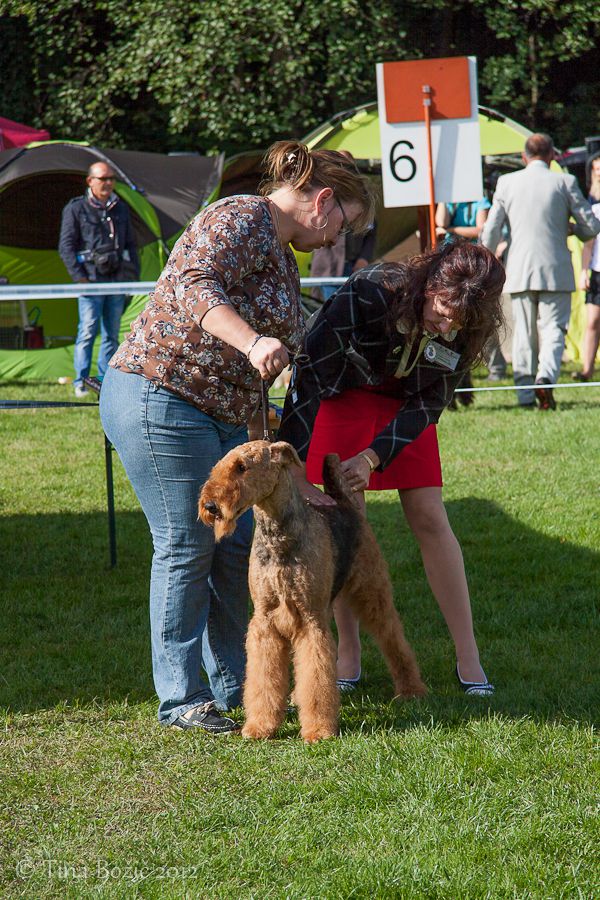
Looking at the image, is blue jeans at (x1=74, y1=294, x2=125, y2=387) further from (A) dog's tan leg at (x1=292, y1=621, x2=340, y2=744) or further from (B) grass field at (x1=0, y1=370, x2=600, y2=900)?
(A) dog's tan leg at (x1=292, y1=621, x2=340, y2=744)

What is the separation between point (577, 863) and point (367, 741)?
2.79ft

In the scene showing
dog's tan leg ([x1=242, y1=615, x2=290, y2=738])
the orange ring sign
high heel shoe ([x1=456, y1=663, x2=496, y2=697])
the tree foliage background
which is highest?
the tree foliage background

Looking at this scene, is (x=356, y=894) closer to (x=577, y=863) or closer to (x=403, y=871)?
(x=403, y=871)

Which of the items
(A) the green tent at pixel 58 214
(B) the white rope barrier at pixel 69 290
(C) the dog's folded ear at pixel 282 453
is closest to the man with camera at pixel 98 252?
(A) the green tent at pixel 58 214

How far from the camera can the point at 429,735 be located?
3.28 meters

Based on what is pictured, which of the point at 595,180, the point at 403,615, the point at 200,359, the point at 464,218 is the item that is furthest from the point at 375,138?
the point at 200,359

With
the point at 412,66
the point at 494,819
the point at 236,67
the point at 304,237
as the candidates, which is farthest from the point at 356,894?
the point at 236,67

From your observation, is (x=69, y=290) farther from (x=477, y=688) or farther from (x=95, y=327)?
(x=477, y=688)

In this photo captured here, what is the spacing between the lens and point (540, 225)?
918 cm

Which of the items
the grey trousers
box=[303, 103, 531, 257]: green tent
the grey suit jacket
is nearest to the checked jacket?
the grey trousers

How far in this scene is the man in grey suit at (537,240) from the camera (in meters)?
9.10

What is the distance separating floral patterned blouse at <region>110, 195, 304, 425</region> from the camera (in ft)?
9.54

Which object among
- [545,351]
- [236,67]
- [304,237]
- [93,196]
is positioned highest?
[236,67]

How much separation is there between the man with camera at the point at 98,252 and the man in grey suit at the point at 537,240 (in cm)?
345
